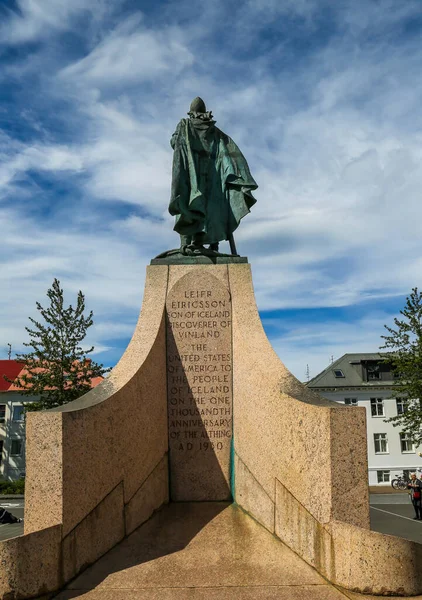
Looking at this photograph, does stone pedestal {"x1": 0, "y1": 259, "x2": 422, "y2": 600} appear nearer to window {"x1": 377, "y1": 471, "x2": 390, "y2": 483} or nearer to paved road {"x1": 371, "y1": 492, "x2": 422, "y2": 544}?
paved road {"x1": 371, "y1": 492, "x2": 422, "y2": 544}

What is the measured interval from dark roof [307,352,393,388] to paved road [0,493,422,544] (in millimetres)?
10918

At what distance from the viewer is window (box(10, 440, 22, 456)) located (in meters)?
36.0

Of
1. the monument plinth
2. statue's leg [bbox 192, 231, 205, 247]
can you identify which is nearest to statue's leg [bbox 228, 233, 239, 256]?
the monument plinth

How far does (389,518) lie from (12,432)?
27.6m

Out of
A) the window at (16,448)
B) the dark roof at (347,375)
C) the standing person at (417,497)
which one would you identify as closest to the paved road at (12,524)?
the standing person at (417,497)

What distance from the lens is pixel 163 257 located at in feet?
23.3

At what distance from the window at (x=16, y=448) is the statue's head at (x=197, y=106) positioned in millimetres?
33311

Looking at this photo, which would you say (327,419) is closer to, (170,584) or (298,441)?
(298,441)

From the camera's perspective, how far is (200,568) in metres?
4.66

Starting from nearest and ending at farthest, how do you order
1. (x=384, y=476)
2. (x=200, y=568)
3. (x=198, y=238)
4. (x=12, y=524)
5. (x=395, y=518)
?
(x=200, y=568)
(x=198, y=238)
(x=12, y=524)
(x=395, y=518)
(x=384, y=476)

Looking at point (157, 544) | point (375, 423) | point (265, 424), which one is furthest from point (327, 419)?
point (375, 423)

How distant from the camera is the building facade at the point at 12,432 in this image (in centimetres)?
3553

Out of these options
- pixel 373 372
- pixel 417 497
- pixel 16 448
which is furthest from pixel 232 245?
pixel 16 448

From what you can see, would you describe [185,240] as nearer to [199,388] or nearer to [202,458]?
[199,388]
